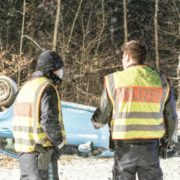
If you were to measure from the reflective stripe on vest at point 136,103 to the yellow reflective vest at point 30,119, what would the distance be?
0.64 metres

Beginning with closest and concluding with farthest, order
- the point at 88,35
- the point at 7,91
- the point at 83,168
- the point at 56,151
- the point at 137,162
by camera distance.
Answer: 1. the point at 137,162
2. the point at 56,151
3. the point at 83,168
4. the point at 7,91
5. the point at 88,35

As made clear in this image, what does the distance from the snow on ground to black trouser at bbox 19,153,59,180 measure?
6.17ft

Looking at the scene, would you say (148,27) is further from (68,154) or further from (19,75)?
(68,154)

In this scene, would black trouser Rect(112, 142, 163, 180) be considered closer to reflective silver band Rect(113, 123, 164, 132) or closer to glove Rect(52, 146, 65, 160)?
reflective silver band Rect(113, 123, 164, 132)

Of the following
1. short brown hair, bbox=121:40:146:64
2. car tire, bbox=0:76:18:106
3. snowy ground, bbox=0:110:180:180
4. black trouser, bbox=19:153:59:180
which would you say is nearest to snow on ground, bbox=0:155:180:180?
Answer: snowy ground, bbox=0:110:180:180

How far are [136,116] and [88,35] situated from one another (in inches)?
644

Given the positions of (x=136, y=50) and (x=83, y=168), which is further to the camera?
(x=83, y=168)

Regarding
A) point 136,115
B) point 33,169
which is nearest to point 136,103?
point 136,115

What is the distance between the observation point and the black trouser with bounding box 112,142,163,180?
7.53 feet

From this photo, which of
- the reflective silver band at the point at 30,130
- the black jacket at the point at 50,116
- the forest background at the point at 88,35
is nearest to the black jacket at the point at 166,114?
the black jacket at the point at 50,116

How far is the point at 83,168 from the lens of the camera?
4754 millimetres

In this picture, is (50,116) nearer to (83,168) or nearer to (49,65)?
(49,65)

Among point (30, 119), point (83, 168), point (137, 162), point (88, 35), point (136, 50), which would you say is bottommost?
point (83, 168)

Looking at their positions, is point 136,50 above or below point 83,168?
above
